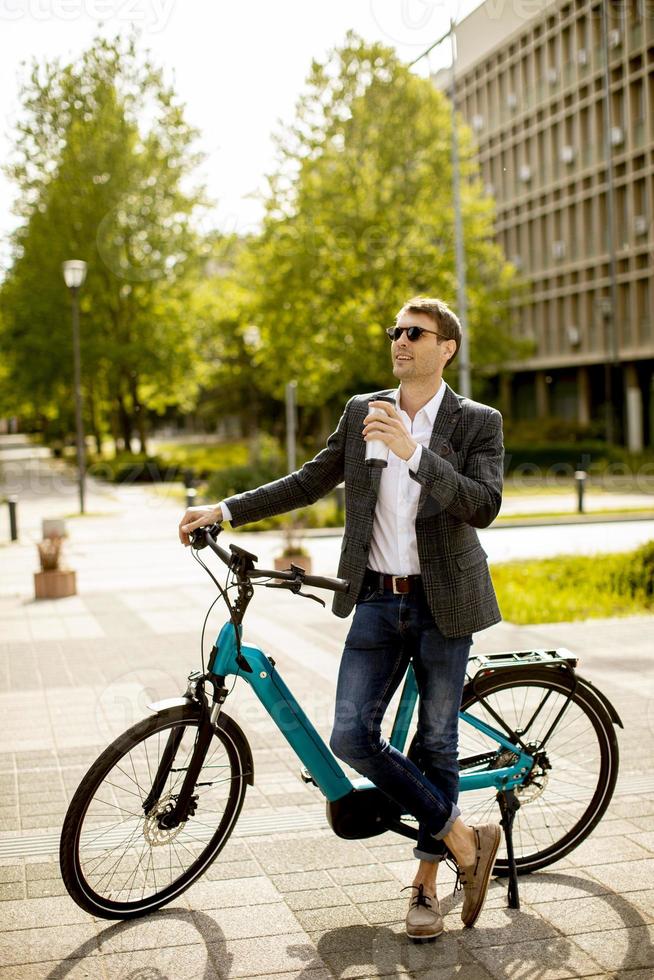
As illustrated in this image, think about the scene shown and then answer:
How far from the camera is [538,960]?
3537mm

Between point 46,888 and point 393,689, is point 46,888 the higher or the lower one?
the lower one

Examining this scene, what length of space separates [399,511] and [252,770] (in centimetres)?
101

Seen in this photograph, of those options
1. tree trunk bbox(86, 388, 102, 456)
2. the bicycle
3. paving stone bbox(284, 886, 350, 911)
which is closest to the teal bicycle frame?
the bicycle

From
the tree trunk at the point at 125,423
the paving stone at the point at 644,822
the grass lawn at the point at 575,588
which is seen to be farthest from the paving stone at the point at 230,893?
the tree trunk at the point at 125,423

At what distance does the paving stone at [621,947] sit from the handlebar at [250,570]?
130cm

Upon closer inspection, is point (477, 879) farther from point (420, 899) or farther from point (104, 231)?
point (104, 231)

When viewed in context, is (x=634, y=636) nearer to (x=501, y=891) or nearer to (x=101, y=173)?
(x=501, y=891)

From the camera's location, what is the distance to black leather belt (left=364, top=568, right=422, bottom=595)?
11.9 feet

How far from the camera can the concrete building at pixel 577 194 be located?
44.8 m

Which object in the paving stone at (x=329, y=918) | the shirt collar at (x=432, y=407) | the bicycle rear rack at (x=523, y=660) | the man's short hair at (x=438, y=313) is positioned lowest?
the paving stone at (x=329, y=918)

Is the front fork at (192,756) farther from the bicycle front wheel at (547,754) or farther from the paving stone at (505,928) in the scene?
the paving stone at (505,928)

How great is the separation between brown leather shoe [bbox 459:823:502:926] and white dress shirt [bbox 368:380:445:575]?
3.05ft

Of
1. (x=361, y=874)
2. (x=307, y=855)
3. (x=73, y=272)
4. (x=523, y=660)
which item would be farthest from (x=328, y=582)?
(x=73, y=272)

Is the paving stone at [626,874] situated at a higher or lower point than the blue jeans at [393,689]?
lower
